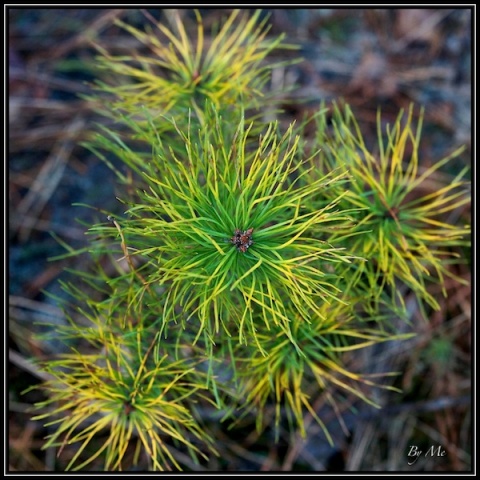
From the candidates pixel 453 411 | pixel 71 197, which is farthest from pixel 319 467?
pixel 71 197

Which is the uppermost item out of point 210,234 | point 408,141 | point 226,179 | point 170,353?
point 408,141

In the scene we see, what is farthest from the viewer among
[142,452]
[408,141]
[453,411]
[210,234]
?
[408,141]

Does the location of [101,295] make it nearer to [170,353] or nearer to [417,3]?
[170,353]

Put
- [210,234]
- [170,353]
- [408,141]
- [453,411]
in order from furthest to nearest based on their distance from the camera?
[408,141] < [453,411] < [170,353] < [210,234]

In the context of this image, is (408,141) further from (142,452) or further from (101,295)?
(142,452)

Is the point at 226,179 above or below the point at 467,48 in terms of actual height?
below
